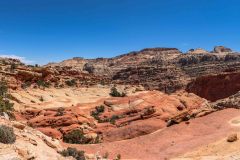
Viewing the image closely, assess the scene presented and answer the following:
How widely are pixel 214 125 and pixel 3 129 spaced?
14290 mm

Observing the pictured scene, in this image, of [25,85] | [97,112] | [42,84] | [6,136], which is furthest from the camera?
[42,84]

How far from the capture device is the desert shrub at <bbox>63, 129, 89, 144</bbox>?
2441 cm

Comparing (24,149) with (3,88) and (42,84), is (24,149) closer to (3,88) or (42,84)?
(3,88)

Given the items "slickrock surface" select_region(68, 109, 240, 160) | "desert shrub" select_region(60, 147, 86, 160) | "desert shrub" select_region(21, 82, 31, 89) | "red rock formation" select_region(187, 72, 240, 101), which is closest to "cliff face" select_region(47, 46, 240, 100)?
"red rock formation" select_region(187, 72, 240, 101)

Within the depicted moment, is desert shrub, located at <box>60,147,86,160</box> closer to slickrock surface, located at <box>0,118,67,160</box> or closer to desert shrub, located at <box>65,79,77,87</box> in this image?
slickrock surface, located at <box>0,118,67,160</box>

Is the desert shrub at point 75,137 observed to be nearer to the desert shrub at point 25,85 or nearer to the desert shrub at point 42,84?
the desert shrub at point 25,85

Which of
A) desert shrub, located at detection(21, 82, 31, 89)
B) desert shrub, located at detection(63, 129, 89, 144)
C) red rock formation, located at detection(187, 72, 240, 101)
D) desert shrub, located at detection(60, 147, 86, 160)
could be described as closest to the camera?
desert shrub, located at detection(60, 147, 86, 160)

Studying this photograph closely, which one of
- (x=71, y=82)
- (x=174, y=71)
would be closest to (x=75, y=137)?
(x=71, y=82)

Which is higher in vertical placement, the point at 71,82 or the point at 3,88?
the point at 71,82

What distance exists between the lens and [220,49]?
141750 mm

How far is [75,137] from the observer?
24.6 metres

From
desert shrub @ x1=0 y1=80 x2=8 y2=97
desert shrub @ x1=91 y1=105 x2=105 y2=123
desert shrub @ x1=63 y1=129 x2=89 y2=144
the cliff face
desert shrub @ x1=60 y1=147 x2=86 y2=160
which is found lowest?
desert shrub @ x1=63 y1=129 x2=89 y2=144

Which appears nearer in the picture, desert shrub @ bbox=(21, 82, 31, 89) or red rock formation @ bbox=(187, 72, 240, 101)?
desert shrub @ bbox=(21, 82, 31, 89)

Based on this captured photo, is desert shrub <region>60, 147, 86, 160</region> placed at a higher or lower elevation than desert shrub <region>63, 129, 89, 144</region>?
higher
